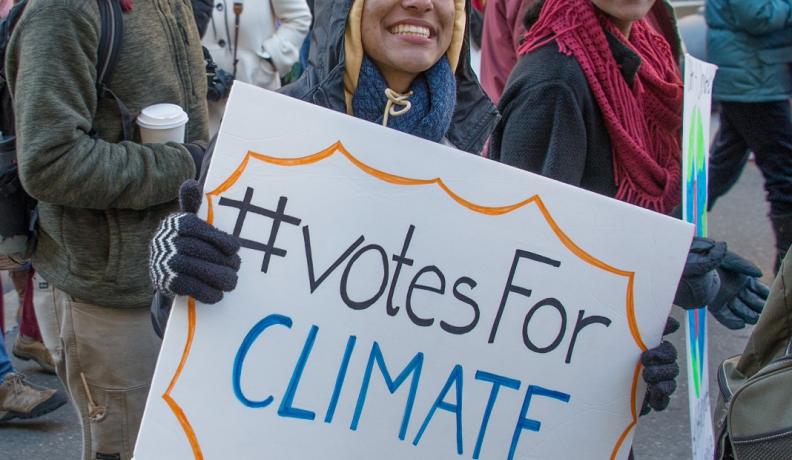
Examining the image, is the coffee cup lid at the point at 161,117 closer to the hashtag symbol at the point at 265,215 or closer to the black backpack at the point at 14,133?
the black backpack at the point at 14,133

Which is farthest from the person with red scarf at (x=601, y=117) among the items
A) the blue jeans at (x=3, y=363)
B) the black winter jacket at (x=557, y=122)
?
the blue jeans at (x=3, y=363)

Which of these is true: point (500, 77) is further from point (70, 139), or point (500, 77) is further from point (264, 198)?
point (264, 198)

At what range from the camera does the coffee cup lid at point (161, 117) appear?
7.28 ft

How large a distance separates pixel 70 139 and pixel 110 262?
30 cm

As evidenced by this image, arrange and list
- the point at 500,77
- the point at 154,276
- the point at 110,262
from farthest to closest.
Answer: the point at 500,77 < the point at 110,262 < the point at 154,276

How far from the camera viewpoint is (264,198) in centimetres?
165

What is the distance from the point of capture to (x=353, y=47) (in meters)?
1.87

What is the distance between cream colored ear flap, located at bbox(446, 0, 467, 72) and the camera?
1963 millimetres

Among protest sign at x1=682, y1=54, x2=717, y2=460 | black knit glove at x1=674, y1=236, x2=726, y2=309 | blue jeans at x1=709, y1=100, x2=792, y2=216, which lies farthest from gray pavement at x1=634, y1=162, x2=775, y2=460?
black knit glove at x1=674, y1=236, x2=726, y2=309

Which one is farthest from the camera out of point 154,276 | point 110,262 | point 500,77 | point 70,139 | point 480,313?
point 500,77

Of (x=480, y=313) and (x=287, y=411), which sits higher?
(x=480, y=313)

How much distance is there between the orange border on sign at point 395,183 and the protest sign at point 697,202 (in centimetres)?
37

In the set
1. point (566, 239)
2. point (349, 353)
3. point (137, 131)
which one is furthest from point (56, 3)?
point (566, 239)

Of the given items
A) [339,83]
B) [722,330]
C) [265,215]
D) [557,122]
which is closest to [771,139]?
[722,330]
